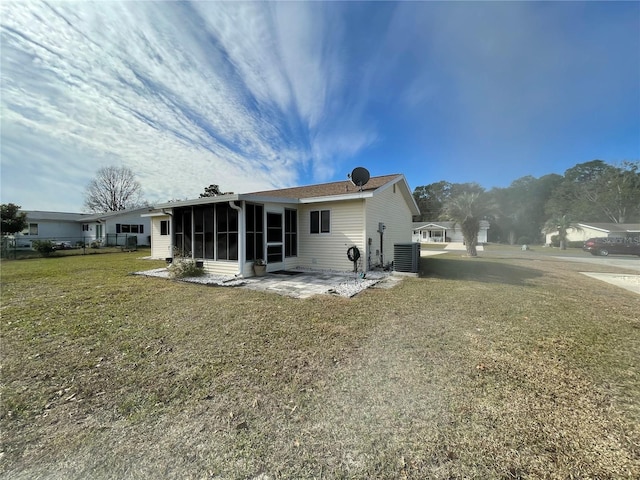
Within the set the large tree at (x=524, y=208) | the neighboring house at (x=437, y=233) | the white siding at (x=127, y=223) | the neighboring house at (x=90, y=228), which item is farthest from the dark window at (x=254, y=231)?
the large tree at (x=524, y=208)

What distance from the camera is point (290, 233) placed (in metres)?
11.0

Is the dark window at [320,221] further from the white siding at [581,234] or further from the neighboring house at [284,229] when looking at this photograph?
the white siding at [581,234]

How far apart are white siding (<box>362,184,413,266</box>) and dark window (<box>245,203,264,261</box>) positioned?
13.5ft

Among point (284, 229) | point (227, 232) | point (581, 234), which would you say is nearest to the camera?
point (227, 232)

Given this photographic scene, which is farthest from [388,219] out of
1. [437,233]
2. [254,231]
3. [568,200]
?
[568,200]

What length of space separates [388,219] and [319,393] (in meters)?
Result: 10.5

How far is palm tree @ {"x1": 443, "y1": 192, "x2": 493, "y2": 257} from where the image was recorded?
20.0m

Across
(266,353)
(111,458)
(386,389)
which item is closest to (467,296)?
(386,389)

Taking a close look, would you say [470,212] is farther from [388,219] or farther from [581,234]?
[581,234]

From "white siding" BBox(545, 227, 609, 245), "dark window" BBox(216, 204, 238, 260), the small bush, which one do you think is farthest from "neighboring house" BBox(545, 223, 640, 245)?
the small bush

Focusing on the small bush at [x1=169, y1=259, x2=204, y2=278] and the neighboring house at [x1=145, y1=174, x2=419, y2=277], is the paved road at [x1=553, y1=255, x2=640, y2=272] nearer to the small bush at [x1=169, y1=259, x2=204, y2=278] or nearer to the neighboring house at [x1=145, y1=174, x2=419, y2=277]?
the neighboring house at [x1=145, y1=174, x2=419, y2=277]

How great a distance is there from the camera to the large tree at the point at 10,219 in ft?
62.6

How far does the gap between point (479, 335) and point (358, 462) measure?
335 centimetres

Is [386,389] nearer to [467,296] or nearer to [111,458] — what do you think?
[111,458]
